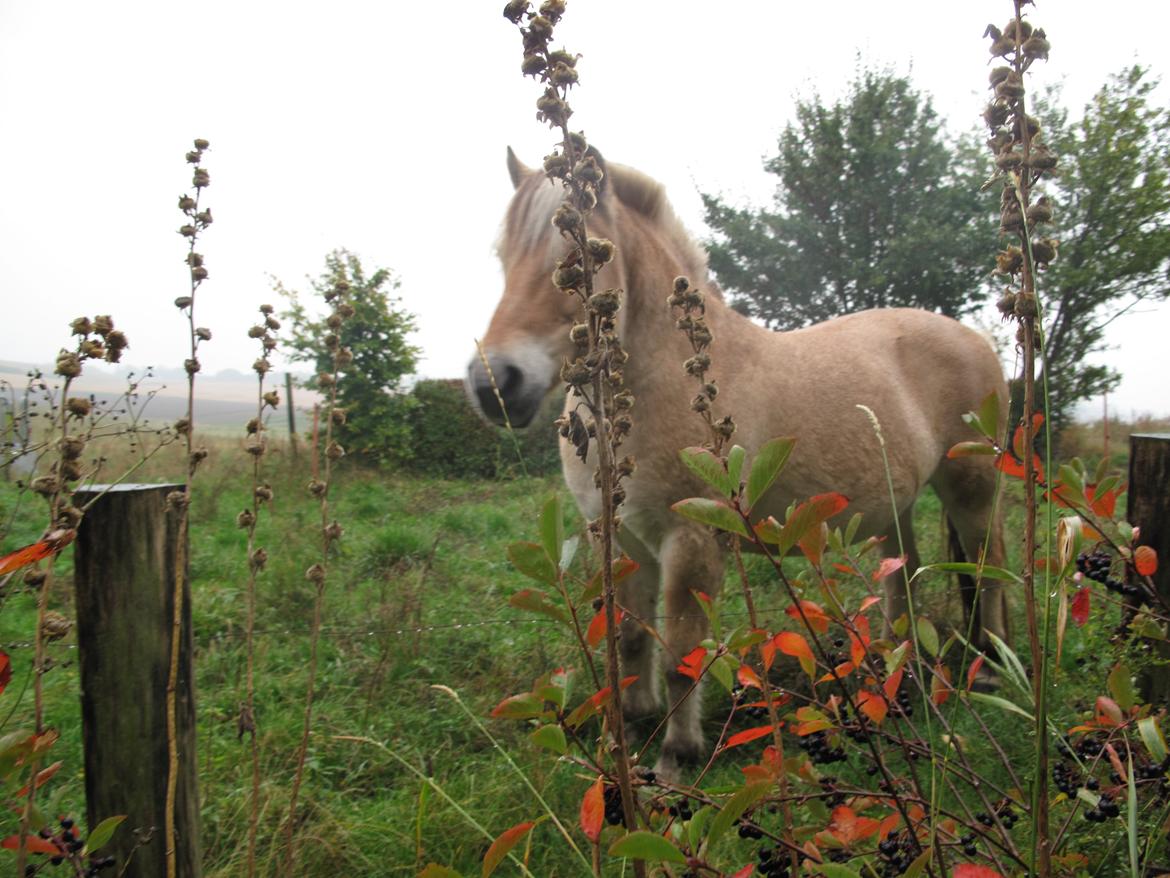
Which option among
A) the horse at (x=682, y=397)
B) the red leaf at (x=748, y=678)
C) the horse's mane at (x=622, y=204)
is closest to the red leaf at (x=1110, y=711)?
the red leaf at (x=748, y=678)

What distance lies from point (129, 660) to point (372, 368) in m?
13.4

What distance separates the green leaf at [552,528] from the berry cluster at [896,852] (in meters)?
0.64

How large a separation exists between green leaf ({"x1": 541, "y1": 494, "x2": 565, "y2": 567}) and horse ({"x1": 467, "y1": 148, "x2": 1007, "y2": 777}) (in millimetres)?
1415

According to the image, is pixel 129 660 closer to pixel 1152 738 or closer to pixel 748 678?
pixel 748 678

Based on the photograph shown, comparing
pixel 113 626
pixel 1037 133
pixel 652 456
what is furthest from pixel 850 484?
pixel 113 626

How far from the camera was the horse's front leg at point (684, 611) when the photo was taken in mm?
2707

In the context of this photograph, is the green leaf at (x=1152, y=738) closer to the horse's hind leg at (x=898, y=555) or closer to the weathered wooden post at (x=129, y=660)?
the weathered wooden post at (x=129, y=660)

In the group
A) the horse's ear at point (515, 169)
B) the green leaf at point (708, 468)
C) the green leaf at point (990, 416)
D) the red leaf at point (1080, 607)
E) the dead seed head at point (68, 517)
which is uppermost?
the horse's ear at point (515, 169)

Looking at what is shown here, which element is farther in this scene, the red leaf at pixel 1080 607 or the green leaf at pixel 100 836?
the red leaf at pixel 1080 607

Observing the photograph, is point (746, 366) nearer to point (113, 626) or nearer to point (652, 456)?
point (652, 456)

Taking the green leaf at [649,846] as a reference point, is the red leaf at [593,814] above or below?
below

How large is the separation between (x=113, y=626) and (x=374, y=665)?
2.13m

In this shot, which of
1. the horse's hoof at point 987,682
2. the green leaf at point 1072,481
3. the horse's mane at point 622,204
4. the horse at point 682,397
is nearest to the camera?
the green leaf at point 1072,481

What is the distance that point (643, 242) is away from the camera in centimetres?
294
